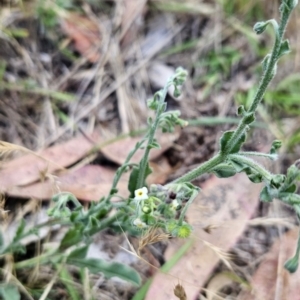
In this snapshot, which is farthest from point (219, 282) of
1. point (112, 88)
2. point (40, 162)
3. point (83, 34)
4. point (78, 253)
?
point (83, 34)

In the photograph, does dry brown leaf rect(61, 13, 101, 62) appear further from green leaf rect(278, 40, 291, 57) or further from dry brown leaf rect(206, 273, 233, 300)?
green leaf rect(278, 40, 291, 57)

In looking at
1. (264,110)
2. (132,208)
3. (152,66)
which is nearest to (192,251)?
(132,208)

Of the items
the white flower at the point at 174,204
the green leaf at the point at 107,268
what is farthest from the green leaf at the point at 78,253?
the white flower at the point at 174,204

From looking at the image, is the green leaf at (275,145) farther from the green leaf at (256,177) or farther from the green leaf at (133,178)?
the green leaf at (133,178)

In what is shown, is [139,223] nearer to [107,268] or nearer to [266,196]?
[266,196]

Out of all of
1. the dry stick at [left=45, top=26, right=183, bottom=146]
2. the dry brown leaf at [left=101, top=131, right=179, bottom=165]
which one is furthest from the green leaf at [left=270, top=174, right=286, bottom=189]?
the dry stick at [left=45, top=26, right=183, bottom=146]
